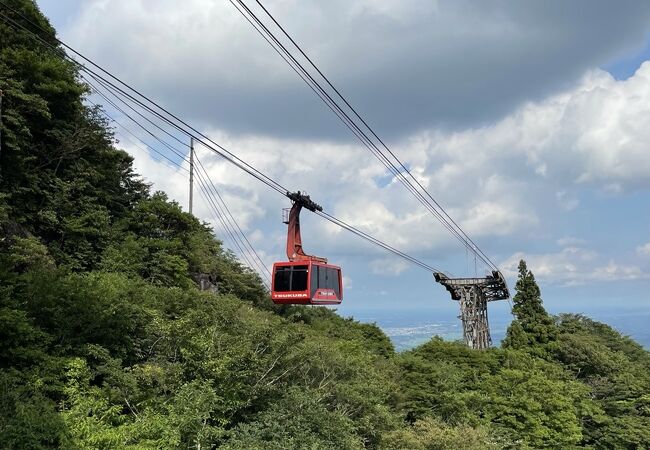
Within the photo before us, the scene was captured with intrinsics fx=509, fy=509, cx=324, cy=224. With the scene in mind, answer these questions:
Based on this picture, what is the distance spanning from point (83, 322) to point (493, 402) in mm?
21214

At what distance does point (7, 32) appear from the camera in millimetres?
19766

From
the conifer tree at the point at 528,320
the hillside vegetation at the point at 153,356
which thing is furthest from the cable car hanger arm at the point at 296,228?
the conifer tree at the point at 528,320

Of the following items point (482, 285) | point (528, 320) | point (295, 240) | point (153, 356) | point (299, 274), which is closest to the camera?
point (153, 356)

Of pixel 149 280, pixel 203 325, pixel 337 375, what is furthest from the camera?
pixel 149 280

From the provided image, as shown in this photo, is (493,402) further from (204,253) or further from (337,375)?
(204,253)

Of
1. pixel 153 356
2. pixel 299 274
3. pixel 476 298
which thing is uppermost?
pixel 476 298

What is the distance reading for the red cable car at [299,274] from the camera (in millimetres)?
21172

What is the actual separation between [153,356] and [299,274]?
780 centimetres

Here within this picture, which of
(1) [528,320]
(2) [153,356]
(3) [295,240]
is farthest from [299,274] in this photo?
(1) [528,320]

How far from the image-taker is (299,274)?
21.4 metres

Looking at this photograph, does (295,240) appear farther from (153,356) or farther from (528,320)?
(528,320)

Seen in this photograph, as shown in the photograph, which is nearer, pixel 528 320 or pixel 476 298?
pixel 528 320

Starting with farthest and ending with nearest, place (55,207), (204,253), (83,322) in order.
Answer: (204,253) → (55,207) → (83,322)

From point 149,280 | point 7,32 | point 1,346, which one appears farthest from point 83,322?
point 7,32
